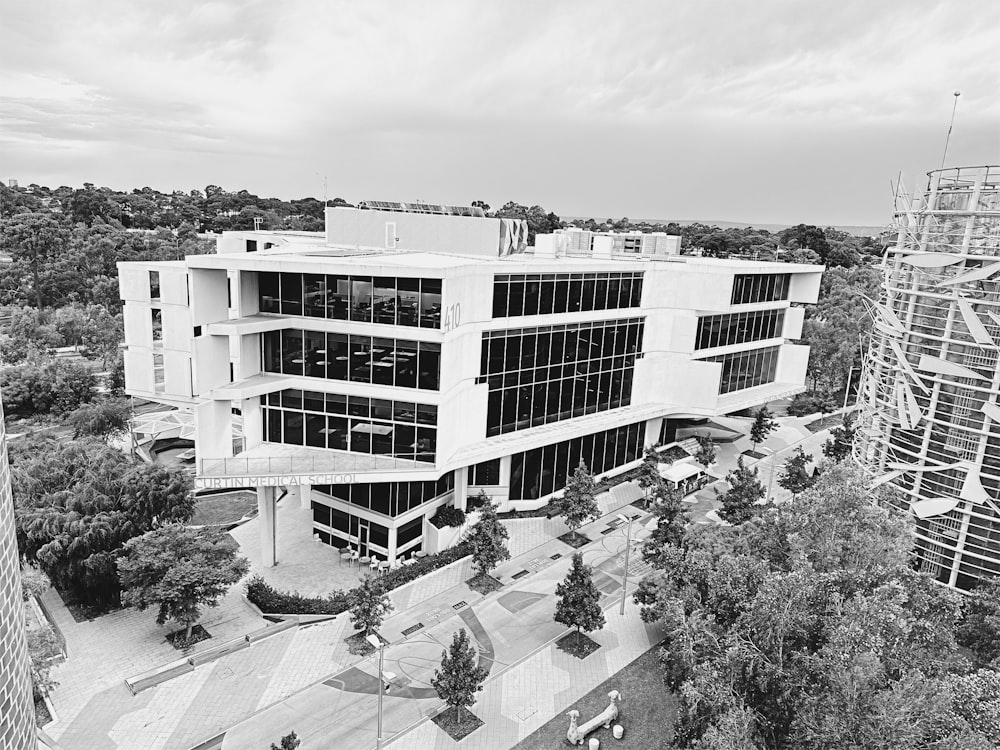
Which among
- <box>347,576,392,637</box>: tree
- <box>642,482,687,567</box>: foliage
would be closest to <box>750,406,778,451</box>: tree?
<box>642,482,687,567</box>: foliage

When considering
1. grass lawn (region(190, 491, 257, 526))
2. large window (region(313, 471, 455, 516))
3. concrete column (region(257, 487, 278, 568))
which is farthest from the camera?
grass lawn (region(190, 491, 257, 526))

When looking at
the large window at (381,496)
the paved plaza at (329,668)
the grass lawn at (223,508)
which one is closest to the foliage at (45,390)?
the grass lawn at (223,508)

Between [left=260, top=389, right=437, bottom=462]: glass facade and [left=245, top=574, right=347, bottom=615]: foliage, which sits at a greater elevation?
[left=260, top=389, right=437, bottom=462]: glass facade

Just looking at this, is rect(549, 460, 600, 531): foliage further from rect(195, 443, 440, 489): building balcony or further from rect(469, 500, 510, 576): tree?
rect(195, 443, 440, 489): building balcony

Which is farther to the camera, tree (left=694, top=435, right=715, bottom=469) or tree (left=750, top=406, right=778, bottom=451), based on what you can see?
tree (left=750, top=406, right=778, bottom=451)

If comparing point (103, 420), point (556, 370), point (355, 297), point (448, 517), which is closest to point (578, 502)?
point (448, 517)
